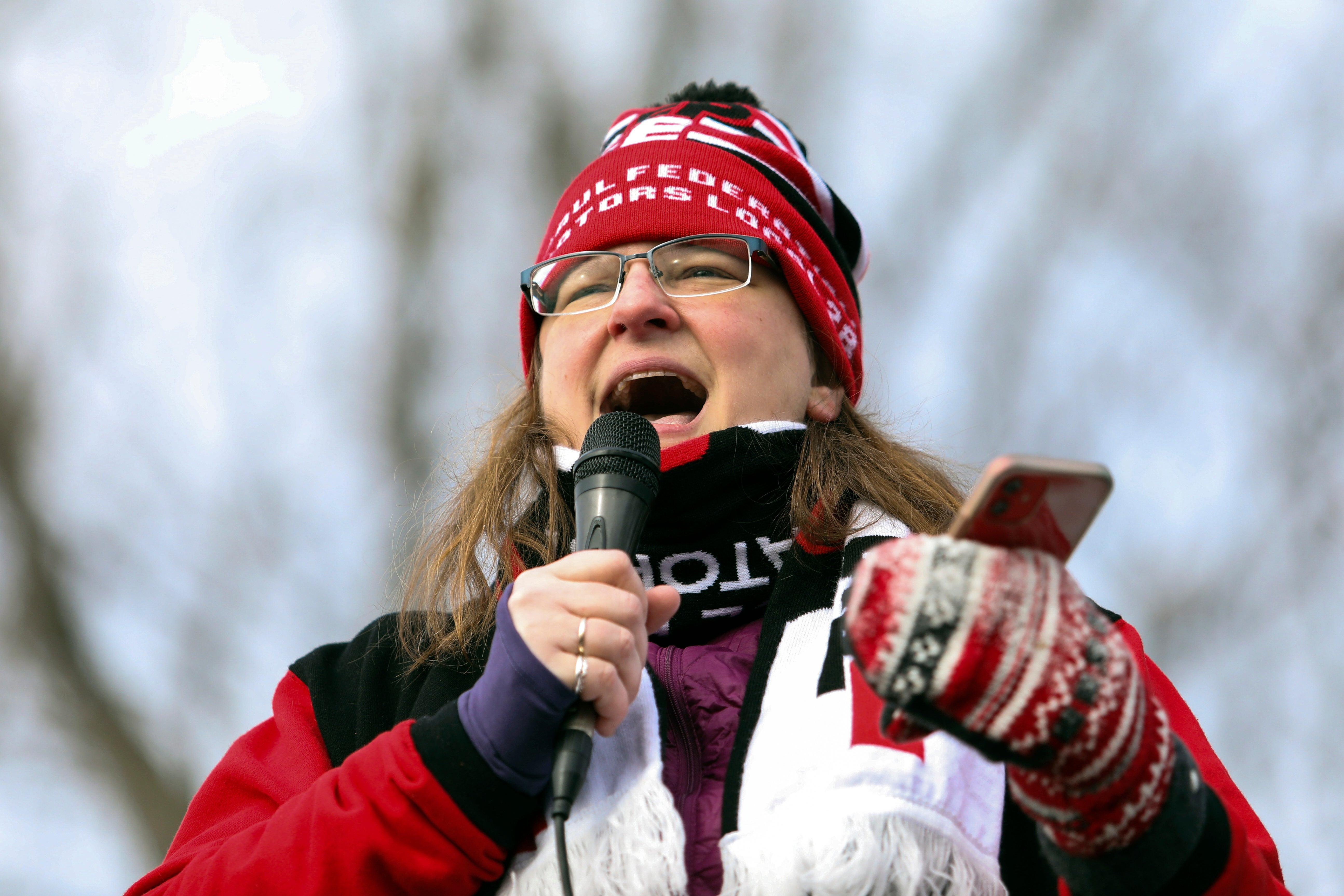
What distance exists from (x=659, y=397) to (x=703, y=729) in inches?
32.9

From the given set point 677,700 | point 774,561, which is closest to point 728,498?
point 774,561

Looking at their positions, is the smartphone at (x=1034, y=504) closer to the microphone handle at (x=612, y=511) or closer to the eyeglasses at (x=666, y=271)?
the microphone handle at (x=612, y=511)

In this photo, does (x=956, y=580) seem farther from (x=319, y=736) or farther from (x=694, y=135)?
(x=694, y=135)

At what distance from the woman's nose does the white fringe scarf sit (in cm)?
91

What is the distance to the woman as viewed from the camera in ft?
3.25

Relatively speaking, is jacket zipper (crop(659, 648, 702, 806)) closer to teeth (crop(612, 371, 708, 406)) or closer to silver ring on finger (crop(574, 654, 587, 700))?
silver ring on finger (crop(574, 654, 587, 700))

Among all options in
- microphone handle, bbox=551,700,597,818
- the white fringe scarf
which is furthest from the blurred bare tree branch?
microphone handle, bbox=551,700,597,818

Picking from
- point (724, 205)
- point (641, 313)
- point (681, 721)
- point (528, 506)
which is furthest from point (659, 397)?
point (681, 721)

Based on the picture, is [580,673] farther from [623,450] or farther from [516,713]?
[623,450]

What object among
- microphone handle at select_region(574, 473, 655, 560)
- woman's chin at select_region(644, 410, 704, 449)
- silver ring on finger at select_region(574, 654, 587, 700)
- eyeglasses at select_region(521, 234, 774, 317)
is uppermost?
Answer: eyeglasses at select_region(521, 234, 774, 317)

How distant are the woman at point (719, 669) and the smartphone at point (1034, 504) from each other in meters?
0.02

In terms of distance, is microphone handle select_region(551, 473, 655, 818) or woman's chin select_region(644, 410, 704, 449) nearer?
microphone handle select_region(551, 473, 655, 818)

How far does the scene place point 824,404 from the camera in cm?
246

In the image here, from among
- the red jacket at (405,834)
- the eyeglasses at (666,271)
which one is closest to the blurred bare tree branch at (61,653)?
the eyeglasses at (666,271)
